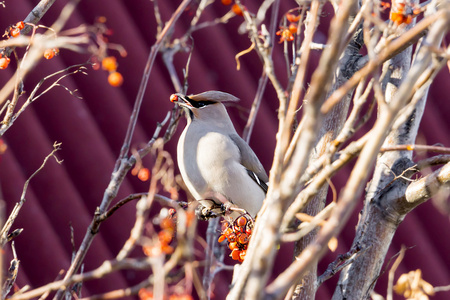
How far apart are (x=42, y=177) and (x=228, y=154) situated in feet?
2.23

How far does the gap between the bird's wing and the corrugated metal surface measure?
12 centimetres

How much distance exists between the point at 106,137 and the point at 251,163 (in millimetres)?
572

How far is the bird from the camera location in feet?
9.05

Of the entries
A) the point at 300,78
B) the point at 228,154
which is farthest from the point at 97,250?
the point at 300,78

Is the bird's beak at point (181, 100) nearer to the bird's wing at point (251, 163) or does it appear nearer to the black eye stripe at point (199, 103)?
the black eye stripe at point (199, 103)

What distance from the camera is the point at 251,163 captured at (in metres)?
2.94

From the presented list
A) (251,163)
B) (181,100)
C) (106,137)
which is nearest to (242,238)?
(181,100)

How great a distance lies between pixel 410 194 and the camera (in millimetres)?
2082

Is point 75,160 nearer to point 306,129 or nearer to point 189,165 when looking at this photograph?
point 189,165

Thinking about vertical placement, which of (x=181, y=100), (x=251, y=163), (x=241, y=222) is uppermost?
(x=181, y=100)

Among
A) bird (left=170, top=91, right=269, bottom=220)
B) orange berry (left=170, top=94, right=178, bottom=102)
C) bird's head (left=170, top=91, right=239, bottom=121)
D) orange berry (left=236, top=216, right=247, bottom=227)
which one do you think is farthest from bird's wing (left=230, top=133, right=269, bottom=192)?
orange berry (left=236, top=216, right=247, bottom=227)

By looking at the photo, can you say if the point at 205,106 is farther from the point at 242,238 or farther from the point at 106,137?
the point at 242,238

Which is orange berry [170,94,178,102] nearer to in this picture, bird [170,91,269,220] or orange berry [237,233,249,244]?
bird [170,91,269,220]

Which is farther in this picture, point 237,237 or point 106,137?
point 106,137
